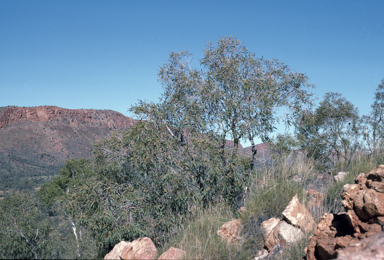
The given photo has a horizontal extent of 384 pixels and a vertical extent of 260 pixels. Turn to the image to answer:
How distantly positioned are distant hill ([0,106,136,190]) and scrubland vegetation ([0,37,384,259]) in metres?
38.2

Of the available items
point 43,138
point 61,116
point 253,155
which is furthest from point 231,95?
point 61,116

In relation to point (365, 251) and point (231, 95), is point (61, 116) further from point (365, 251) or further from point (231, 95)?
point (365, 251)

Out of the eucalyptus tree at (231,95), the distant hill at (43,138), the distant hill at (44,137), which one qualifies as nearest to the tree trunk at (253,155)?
the eucalyptus tree at (231,95)

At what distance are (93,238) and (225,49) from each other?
6.38 meters

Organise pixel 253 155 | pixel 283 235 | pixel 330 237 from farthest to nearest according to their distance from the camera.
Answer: pixel 253 155 < pixel 283 235 < pixel 330 237

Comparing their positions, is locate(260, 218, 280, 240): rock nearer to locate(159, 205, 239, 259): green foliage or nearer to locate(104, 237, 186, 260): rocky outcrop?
locate(159, 205, 239, 259): green foliage

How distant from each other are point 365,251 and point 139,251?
326cm

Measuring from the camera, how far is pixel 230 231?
513 cm

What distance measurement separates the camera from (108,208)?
20.8 feet

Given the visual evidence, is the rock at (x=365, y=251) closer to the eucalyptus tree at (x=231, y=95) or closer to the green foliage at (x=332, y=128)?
the eucalyptus tree at (x=231, y=95)

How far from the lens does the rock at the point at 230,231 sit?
4.92 metres

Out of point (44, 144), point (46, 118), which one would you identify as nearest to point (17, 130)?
point (44, 144)

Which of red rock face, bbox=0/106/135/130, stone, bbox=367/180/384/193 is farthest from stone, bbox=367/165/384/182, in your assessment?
red rock face, bbox=0/106/135/130

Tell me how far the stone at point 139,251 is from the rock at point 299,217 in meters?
2.18
